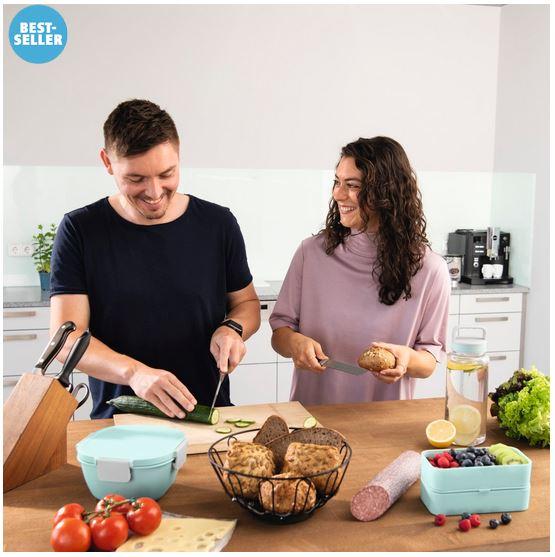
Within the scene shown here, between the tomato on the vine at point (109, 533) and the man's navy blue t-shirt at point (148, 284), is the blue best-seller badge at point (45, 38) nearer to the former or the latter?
the man's navy blue t-shirt at point (148, 284)

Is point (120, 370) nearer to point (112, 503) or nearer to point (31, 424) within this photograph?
point (31, 424)

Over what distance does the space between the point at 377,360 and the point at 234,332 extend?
412mm

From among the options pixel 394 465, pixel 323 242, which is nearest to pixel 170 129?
pixel 323 242

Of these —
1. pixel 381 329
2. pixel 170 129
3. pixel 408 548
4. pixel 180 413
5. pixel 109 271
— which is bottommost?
pixel 408 548

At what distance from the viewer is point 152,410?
1699 mm

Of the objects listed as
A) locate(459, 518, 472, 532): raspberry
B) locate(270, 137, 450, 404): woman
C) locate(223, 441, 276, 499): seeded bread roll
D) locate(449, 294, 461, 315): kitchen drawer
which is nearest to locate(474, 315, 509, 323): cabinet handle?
locate(449, 294, 461, 315): kitchen drawer

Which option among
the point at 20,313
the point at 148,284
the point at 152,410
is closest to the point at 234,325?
the point at 148,284

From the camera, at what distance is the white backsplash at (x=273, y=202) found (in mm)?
4043

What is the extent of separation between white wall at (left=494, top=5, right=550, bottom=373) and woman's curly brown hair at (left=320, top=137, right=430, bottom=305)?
239cm

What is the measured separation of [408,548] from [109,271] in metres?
1.11

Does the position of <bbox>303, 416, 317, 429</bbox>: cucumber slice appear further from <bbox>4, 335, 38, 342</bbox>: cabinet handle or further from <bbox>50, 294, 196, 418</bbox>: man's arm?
<bbox>4, 335, 38, 342</bbox>: cabinet handle

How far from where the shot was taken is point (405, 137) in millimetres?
4395

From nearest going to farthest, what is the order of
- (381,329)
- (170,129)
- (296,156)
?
1. (170,129)
2. (381,329)
3. (296,156)

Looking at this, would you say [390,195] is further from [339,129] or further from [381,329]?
[339,129]
